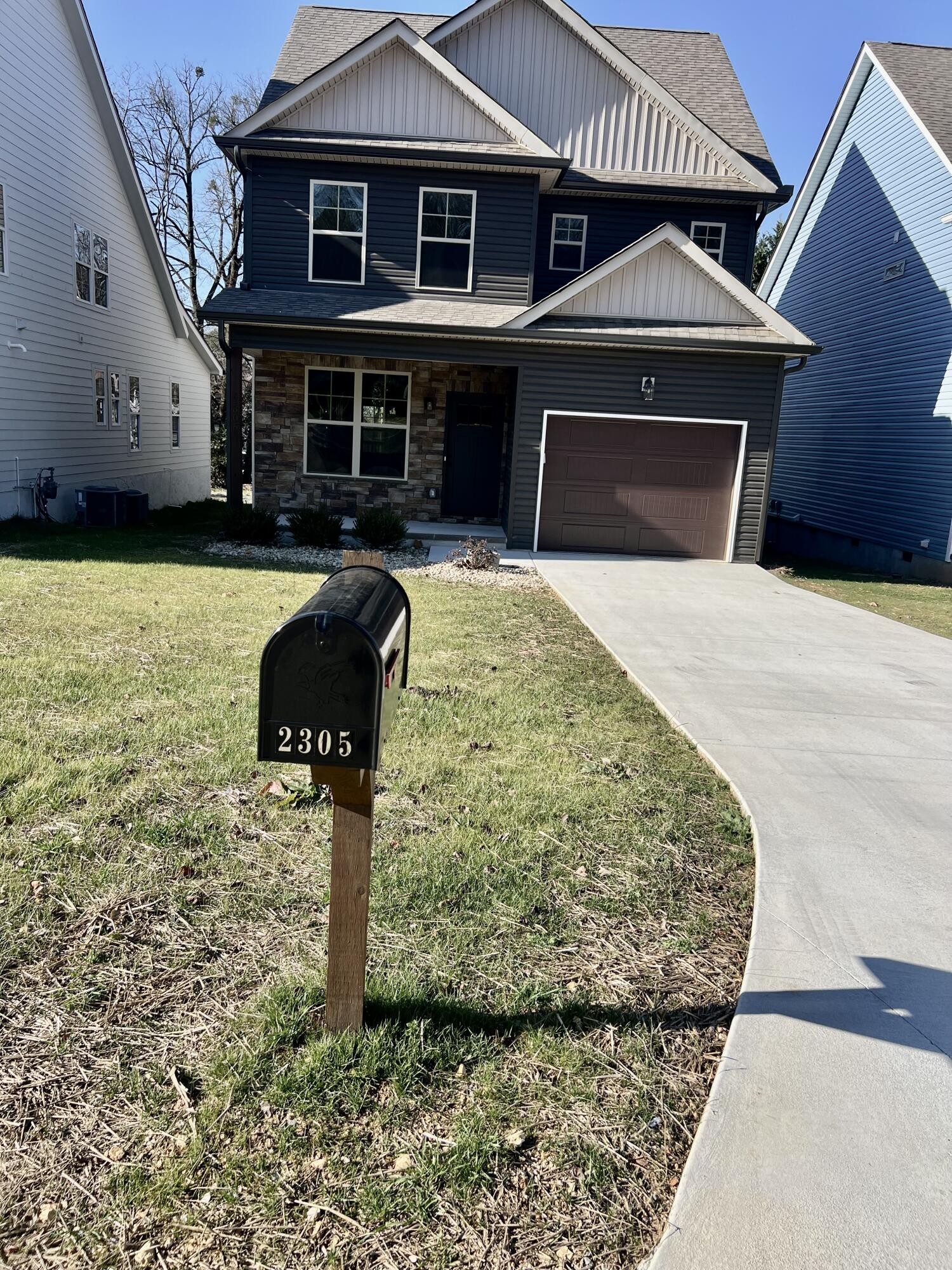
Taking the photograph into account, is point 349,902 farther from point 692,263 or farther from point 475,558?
point 692,263

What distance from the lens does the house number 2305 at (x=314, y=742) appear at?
2.42 metres

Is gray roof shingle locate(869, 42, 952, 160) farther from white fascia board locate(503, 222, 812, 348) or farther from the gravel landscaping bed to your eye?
the gravel landscaping bed

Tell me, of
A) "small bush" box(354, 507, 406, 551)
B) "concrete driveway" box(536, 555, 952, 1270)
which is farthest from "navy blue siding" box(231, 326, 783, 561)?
"concrete driveway" box(536, 555, 952, 1270)

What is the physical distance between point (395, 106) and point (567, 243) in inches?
157

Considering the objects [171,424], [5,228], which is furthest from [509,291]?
[171,424]

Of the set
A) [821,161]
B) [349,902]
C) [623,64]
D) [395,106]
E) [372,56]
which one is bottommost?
[349,902]

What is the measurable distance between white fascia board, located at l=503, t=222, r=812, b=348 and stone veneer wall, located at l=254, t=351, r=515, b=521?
93.0 inches

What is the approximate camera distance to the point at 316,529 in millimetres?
13695

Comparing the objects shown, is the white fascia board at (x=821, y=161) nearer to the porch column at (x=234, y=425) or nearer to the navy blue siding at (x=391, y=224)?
the navy blue siding at (x=391, y=224)

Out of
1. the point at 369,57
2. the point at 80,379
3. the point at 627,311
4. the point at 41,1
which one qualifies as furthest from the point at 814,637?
the point at 41,1

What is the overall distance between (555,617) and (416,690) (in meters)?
3.56

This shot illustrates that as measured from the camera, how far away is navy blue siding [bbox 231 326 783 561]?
47.2 ft

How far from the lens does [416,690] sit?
6.25 metres

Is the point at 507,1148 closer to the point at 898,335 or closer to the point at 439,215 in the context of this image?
the point at 439,215
